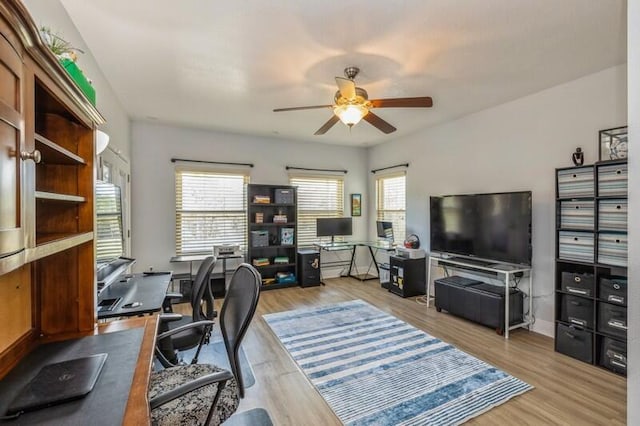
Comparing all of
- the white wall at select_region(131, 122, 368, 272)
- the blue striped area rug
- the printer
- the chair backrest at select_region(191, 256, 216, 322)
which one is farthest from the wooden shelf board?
the printer

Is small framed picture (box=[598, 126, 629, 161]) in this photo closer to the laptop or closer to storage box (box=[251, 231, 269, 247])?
the laptop

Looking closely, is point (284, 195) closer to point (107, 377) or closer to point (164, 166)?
point (164, 166)

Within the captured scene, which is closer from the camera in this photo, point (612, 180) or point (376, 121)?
point (612, 180)

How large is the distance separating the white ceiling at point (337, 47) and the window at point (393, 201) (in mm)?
2030

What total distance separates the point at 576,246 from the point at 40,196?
370cm

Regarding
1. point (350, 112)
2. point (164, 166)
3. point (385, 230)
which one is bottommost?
point (385, 230)

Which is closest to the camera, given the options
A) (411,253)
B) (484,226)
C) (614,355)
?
(614,355)

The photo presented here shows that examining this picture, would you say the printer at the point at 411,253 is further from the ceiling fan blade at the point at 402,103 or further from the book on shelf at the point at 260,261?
the ceiling fan blade at the point at 402,103

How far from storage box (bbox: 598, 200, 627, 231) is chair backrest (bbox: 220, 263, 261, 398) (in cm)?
289

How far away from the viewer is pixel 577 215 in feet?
8.96

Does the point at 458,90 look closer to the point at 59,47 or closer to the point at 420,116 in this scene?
the point at 420,116

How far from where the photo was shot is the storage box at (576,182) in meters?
2.63

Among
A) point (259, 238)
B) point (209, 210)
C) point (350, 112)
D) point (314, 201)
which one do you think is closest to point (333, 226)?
point (314, 201)

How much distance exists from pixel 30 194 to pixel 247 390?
2.02m
